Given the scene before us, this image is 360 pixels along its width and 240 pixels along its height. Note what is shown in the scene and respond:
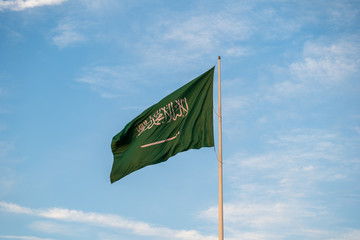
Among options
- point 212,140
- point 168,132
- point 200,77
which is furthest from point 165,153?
point 200,77

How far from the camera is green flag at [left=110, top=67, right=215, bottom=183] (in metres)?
18.6

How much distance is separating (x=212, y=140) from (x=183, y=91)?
2663mm

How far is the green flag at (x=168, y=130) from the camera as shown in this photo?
18.6 meters

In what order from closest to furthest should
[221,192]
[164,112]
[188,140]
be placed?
[221,192] < [188,140] < [164,112]

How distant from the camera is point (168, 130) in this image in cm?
1941

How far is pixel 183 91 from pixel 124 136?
11.4 feet

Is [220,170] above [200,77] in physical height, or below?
below

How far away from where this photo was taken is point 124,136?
20.8 meters

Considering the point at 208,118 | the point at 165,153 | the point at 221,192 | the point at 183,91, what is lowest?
the point at 221,192

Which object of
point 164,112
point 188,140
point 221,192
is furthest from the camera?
point 164,112

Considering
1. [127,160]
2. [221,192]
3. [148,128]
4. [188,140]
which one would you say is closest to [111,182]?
[127,160]

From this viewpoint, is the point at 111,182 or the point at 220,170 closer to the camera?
the point at 220,170

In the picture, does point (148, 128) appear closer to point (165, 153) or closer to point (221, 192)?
point (165, 153)

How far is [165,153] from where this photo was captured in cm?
1903
